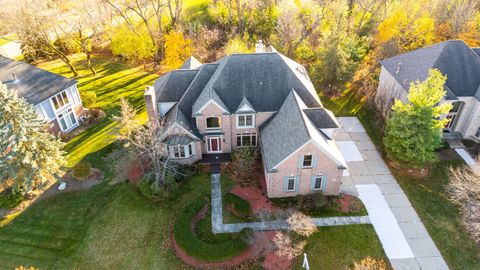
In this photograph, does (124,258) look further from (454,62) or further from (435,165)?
(454,62)

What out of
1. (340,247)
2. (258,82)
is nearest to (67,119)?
(258,82)

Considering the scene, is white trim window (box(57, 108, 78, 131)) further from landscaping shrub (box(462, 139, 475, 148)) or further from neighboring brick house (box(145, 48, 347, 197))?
landscaping shrub (box(462, 139, 475, 148))

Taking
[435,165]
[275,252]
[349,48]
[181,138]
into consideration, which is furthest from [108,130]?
[435,165]

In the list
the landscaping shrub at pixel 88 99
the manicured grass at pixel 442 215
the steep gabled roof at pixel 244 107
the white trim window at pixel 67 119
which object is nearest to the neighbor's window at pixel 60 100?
the white trim window at pixel 67 119

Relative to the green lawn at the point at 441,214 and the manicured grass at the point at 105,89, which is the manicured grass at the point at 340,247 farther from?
the manicured grass at the point at 105,89

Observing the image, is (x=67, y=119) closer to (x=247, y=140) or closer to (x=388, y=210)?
(x=247, y=140)

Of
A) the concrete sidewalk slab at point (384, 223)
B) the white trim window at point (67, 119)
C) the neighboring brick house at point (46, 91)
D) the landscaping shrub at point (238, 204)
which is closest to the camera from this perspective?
the concrete sidewalk slab at point (384, 223)
